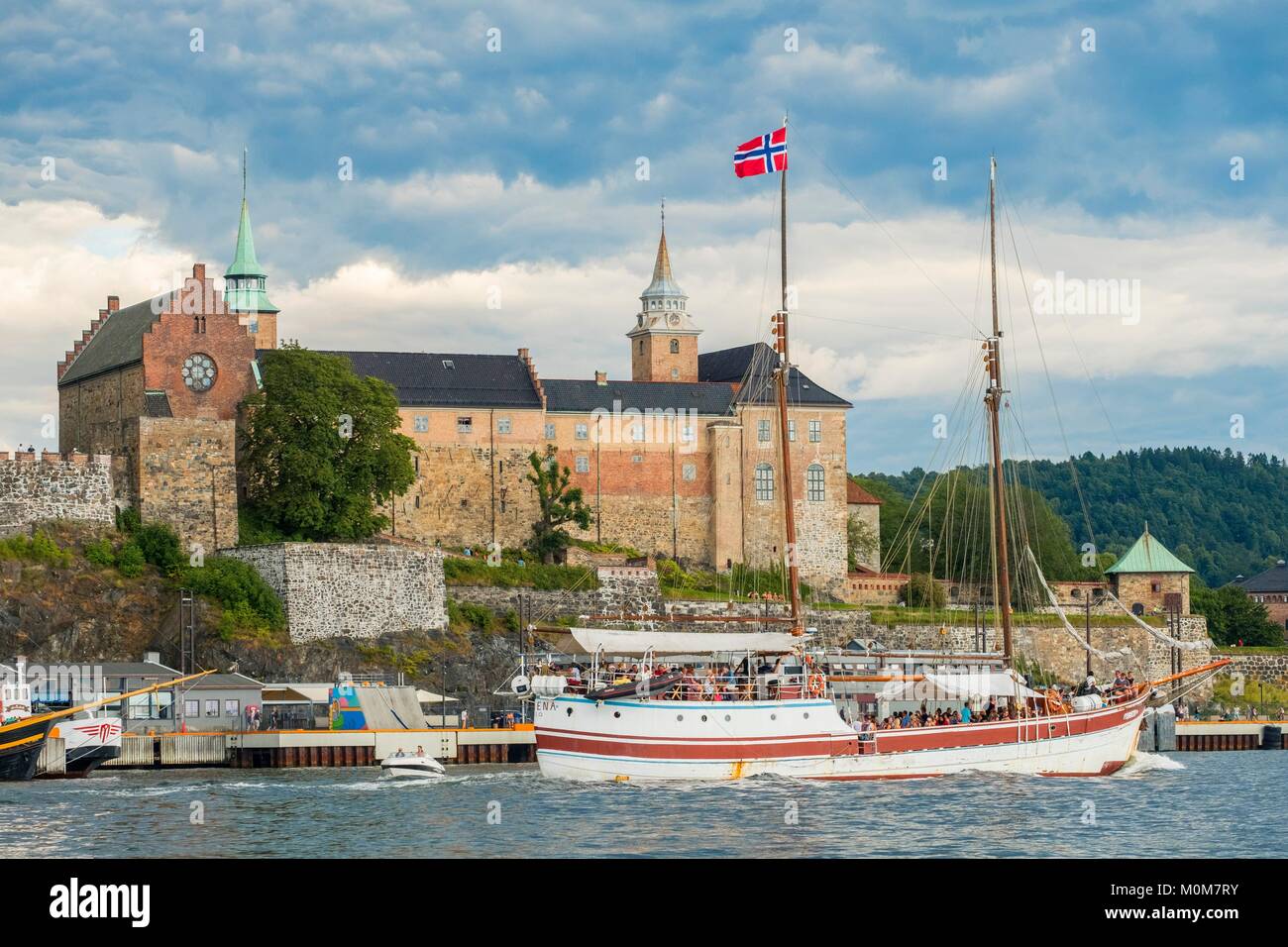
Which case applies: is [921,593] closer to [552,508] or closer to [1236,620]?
[552,508]

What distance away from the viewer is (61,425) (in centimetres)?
8494

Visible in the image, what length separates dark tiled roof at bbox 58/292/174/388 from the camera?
78.4 metres

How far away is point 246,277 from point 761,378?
97.0 ft

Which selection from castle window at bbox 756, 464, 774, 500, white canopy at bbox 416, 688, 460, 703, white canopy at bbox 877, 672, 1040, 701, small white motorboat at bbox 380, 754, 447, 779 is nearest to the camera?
small white motorboat at bbox 380, 754, 447, 779

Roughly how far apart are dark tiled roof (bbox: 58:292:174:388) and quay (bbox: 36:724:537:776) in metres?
23.9

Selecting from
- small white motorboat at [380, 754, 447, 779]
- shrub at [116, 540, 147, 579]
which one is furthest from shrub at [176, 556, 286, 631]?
small white motorboat at [380, 754, 447, 779]

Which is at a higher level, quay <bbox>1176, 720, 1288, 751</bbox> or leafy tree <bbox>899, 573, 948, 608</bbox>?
leafy tree <bbox>899, 573, 948, 608</bbox>

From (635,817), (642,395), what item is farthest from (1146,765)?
(642,395)

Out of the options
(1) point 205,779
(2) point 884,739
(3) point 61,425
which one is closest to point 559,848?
(2) point 884,739

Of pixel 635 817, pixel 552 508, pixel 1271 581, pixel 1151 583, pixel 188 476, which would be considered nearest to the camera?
pixel 635 817

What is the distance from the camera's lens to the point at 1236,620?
11350cm

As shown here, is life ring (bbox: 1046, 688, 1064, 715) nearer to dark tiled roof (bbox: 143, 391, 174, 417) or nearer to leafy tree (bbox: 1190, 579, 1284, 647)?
dark tiled roof (bbox: 143, 391, 174, 417)

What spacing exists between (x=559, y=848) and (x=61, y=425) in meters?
58.7
